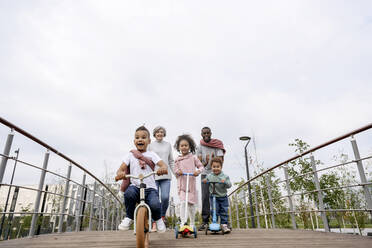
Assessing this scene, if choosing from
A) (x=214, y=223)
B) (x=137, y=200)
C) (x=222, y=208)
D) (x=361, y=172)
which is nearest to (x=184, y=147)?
(x=222, y=208)

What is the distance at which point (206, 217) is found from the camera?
14.1 ft

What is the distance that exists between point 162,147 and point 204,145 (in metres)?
0.81

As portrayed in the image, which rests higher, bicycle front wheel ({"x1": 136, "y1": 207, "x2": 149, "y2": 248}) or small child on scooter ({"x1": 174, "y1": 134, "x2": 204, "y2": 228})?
small child on scooter ({"x1": 174, "y1": 134, "x2": 204, "y2": 228})

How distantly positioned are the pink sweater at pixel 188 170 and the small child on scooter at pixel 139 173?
1197 mm

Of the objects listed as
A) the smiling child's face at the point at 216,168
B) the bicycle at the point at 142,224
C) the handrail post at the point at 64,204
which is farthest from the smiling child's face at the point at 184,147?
the bicycle at the point at 142,224

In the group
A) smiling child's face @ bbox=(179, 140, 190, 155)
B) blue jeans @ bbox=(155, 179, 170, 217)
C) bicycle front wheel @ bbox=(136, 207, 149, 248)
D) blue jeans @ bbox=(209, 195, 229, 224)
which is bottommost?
bicycle front wheel @ bbox=(136, 207, 149, 248)

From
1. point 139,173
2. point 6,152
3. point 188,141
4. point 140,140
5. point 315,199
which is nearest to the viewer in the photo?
point 6,152

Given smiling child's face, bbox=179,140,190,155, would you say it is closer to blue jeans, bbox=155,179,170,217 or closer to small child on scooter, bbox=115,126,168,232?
blue jeans, bbox=155,179,170,217

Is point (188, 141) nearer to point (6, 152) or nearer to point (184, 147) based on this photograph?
point (184, 147)

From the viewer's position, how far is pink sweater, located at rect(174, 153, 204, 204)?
4176 mm

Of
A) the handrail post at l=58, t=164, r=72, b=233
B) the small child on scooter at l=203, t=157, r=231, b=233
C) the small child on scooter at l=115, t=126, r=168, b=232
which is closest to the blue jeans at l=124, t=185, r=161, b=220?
the small child on scooter at l=115, t=126, r=168, b=232

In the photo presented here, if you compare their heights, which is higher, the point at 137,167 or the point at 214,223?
the point at 137,167

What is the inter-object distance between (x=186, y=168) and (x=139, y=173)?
1555 mm

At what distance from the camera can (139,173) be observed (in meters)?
2.96
